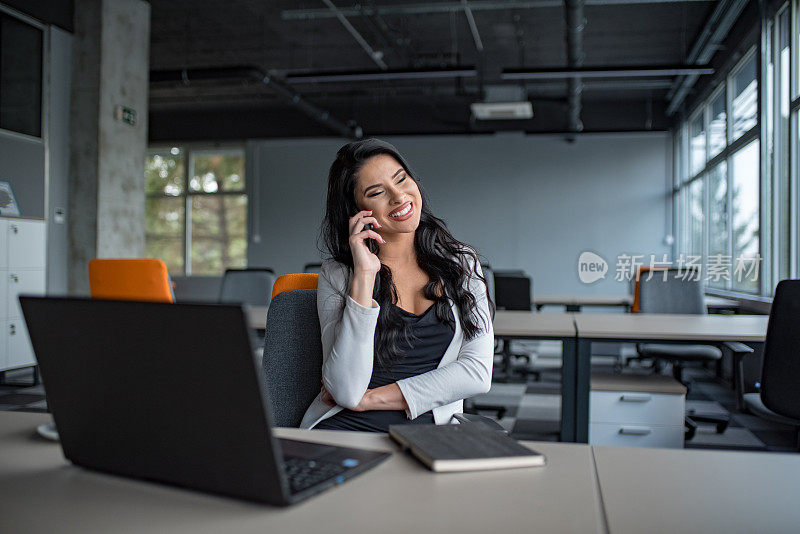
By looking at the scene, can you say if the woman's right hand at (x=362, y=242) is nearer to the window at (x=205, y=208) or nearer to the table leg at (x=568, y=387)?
the table leg at (x=568, y=387)

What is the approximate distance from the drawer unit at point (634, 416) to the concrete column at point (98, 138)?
4935mm

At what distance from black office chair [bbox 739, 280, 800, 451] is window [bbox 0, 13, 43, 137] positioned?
5943 mm

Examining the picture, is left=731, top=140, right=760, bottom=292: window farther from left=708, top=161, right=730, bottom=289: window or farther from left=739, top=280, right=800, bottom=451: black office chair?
left=739, top=280, right=800, bottom=451: black office chair

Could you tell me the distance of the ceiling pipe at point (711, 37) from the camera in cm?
668

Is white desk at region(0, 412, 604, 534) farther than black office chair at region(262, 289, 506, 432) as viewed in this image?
No

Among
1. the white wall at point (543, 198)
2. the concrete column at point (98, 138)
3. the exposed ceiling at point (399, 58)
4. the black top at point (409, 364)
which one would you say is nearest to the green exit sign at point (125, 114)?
the concrete column at point (98, 138)

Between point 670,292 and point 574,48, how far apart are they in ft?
10.2

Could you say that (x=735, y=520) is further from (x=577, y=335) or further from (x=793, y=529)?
(x=577, y=335)

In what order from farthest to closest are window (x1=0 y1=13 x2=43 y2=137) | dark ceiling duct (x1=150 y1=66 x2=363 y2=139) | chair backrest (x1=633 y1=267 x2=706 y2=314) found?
dark ceiling duct (x1=150 y1=66 x2=363 y2=139) → window (x1=0 y1=13 x2=43 y2=137) → chair backrest (x1=633 y1=267 x2=706 y2=314)

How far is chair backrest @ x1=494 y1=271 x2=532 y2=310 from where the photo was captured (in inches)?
232

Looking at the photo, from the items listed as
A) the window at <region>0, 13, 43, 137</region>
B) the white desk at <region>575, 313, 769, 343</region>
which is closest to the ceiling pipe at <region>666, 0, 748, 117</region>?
the white desk at <region>575, 313, 769, 343</region>

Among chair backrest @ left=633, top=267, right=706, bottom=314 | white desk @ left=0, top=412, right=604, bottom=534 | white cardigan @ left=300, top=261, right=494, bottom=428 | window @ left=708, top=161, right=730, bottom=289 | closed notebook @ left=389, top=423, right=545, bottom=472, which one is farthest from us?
window @ left=708, top=161, right=730, bottom=289

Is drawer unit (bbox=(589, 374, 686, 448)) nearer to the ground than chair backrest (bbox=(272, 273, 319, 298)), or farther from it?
nearer to the ground

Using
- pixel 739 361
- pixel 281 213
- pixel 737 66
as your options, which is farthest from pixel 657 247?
pixel 739 361
